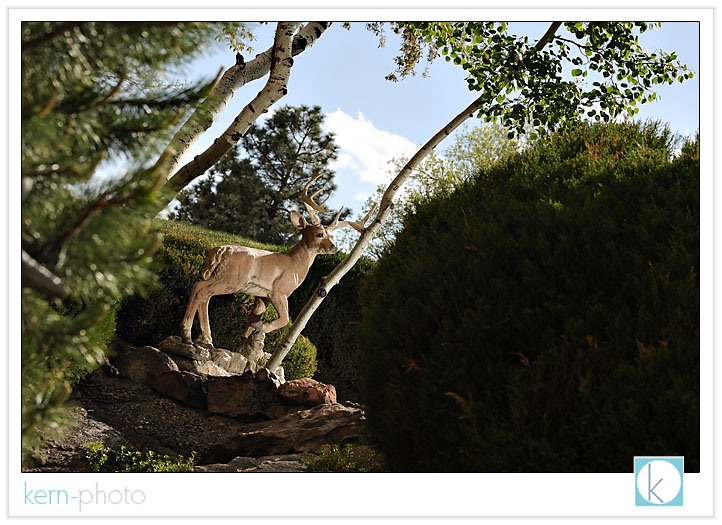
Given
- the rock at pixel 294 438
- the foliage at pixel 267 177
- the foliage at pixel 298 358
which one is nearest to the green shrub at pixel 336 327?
the foliage at pixel 298 358

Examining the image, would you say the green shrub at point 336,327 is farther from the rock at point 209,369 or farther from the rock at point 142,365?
the rock at point 142,365

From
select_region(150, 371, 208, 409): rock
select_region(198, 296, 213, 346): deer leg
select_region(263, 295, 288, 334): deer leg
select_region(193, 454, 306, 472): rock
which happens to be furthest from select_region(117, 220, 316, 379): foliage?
select_region(193, 454, 306, 472): rock

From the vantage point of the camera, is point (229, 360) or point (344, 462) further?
point (229, 360)

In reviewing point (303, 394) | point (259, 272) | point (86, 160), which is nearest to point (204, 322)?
point (259, 272)

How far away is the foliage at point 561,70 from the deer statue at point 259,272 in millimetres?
1825

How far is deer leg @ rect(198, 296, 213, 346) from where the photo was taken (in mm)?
6465

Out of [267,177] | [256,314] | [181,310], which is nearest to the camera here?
[256,314]

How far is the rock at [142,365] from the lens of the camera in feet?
19.4

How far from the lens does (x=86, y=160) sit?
1757mm
